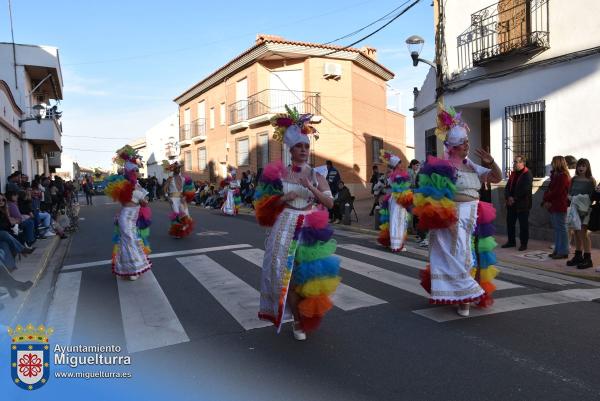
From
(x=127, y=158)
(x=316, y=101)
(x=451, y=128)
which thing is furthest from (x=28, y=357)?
(x=316, y=101)

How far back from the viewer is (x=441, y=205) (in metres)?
5.10

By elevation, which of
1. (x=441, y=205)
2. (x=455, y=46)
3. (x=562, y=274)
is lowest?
(x=562, y=274)

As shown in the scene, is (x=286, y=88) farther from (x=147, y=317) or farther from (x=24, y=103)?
(x=147, y=317)

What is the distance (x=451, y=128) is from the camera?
5.37 meters

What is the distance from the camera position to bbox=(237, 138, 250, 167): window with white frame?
28.0 metres

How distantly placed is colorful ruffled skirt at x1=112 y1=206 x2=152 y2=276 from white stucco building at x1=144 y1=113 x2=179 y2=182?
37140mm

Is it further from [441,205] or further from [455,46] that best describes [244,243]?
[455,46]

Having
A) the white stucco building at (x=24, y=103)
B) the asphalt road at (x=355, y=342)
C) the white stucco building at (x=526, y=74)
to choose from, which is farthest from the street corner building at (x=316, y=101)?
the asphalt road at (x=355, y=342)

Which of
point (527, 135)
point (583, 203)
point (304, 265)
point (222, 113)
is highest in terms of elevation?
point (222, 113)

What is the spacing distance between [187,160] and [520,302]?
116ft

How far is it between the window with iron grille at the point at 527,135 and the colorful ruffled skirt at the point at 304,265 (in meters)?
8.56

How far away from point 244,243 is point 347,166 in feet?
48.9

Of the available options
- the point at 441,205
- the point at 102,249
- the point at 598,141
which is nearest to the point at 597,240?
the point at 598,141

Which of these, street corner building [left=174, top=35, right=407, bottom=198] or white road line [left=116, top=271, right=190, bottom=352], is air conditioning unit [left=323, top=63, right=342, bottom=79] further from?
white road line [left=116, top=271, right=190, bottom=352]
